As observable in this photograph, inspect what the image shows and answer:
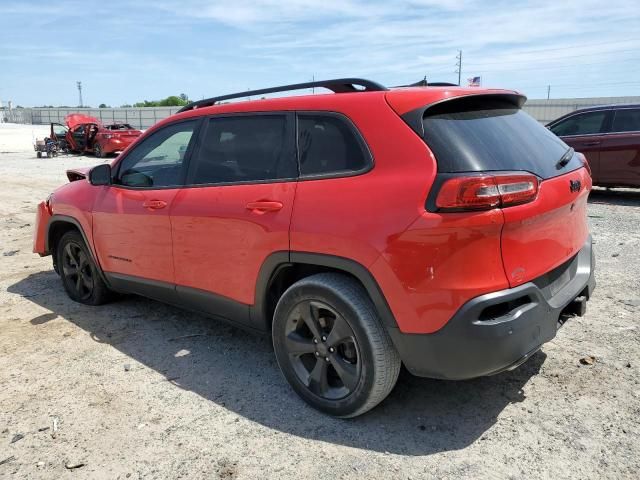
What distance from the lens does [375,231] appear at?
8.53ft

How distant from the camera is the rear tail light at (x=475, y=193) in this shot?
95.7 inches

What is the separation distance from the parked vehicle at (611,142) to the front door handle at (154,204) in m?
7.96

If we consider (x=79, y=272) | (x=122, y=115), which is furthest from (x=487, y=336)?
(x=122, y=115)

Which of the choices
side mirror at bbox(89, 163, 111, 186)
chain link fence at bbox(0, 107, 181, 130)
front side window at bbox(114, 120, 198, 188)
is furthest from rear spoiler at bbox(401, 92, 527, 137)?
chain link fence at bbox(0, 107, 181, 130)

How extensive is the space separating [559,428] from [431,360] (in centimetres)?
85

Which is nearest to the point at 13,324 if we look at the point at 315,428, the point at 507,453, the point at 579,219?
the point at 315,428

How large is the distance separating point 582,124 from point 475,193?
28.1ft

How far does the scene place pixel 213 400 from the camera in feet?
10.6

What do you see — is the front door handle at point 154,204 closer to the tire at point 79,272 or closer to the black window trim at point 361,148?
the tire at point 79,272

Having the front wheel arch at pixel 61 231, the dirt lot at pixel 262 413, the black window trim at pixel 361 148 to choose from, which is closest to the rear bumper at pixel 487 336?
the dirt lot at pixel 262 413

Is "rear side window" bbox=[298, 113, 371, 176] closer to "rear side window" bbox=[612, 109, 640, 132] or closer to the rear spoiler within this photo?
the rear spoiler

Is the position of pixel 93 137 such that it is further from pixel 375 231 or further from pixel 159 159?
pixel 375 231

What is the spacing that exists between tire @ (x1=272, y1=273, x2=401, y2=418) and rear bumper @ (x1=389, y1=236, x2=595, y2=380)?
0.52 ft

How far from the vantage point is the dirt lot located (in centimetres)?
261
